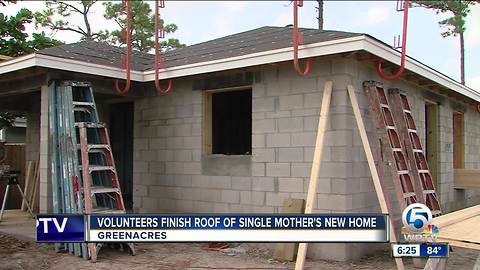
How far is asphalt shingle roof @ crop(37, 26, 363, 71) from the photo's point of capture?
7758 millimetres

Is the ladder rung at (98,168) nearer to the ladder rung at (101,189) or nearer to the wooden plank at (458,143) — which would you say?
the ladder rung at (101,189)

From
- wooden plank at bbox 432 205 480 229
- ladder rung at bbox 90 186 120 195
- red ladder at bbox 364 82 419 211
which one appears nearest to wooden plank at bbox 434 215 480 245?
wooden plank at bbox 432 205 480 229

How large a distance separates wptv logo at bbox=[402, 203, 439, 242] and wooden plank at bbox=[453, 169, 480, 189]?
8.43 meters

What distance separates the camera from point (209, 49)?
966 centimetres

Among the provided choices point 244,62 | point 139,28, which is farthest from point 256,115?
point 139,28

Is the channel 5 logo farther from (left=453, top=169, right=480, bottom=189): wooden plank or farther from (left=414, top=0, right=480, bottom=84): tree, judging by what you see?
(left=414, top=0, right=480, bottom=84): tree

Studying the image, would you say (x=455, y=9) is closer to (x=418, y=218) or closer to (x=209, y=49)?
(x=209, y=49)

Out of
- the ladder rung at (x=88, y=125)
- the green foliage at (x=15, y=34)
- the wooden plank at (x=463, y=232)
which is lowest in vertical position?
the wooden plank at (x=463, y=232)

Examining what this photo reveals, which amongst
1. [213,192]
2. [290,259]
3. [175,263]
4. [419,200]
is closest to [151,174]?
[213,192]

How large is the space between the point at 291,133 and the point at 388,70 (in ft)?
6.89

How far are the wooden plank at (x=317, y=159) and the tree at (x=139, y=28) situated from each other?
1802 cm

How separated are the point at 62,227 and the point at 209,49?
5.82 meters

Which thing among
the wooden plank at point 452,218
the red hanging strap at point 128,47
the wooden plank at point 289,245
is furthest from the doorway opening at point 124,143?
the wooden plank at point 452,218

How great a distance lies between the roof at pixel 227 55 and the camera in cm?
673
